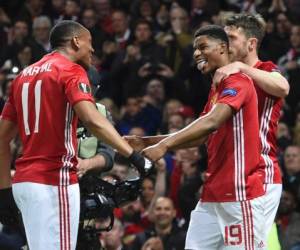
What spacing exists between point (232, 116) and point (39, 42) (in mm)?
8278

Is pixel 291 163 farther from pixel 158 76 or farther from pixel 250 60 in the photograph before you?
pixel 250 60

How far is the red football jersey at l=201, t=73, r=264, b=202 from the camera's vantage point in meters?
6.63

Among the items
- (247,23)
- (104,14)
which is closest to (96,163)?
(247,23)

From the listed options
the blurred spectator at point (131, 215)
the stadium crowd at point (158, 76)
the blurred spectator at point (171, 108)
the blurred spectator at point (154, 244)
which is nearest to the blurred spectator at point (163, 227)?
the stadium crowd at point (158, 76)

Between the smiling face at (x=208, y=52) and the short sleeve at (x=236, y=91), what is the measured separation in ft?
0.49

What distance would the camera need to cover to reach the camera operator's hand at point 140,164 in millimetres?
6328

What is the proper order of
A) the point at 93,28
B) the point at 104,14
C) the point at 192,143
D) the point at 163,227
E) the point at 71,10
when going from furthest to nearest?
the point at 104,14 → the point at 71,10 → the point at 93,28 → the point at 163,227 → the point at 192,143

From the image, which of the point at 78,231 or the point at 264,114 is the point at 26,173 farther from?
the point at 264,114

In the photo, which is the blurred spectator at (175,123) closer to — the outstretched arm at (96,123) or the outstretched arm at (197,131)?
the outstretched arm at (197,131)

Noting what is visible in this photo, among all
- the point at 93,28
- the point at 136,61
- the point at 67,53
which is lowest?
the point at 67,53

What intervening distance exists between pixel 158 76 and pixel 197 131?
699 centimetres

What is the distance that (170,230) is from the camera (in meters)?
10.3

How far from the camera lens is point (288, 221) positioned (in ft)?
33.7

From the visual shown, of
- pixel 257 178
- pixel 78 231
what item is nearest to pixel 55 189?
pixel 78 231
